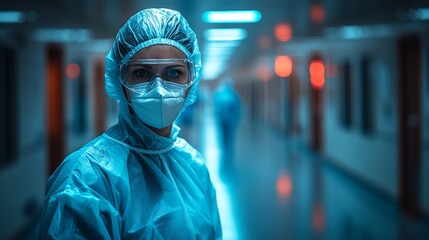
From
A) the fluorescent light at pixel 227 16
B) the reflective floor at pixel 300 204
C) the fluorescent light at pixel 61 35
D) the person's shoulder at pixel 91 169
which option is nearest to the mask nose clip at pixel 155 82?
the person's shoulder at pixel 91 169

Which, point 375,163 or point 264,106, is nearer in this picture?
point 375,163

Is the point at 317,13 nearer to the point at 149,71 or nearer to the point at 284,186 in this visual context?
the point at 284,186

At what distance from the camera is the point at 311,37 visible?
10023 mm

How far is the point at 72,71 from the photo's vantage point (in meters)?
8.50

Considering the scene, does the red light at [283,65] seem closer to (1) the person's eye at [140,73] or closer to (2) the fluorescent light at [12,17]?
(2) the fluorescent light at [12,17]

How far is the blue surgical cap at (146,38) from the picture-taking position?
1.43m

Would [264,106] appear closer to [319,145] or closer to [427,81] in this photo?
[319,145]

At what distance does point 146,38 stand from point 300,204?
5334 millimetres

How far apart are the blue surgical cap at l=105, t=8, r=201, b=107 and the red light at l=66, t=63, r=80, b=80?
22.1 feet

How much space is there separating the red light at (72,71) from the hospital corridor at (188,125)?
0.26 ft

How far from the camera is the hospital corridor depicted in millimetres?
1426

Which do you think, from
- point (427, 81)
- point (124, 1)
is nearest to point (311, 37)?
point (427, 81)

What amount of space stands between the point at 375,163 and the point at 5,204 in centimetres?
520

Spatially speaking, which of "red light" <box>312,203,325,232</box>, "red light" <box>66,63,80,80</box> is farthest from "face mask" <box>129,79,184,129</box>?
"red light" <box>66,63,80,80</box>
